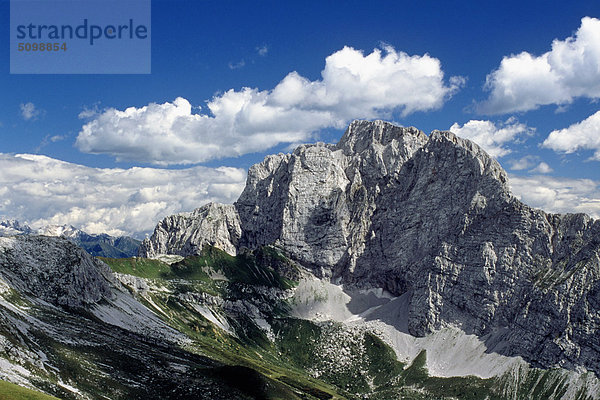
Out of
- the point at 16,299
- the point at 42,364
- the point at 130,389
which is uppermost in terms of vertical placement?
the point at 16,299

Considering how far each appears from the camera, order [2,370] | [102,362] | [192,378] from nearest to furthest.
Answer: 1. [2,370]
2. [102,362]
3. [192,378]

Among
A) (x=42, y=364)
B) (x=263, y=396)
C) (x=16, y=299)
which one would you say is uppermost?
(x=16, y=299)

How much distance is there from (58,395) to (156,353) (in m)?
72.5

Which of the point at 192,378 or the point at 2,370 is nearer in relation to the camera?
the point at 2,370

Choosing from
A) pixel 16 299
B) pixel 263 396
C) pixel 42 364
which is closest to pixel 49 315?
pixel 16 299

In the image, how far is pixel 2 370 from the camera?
12125 cm

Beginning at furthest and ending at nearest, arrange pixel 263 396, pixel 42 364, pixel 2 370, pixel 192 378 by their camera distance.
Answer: pixel 263 396 → pixel 192 378 → pixel 42 364 → pixel 2 370

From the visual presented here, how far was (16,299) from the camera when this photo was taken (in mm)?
187875

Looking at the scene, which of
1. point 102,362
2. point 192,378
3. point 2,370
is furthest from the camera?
point 192,378

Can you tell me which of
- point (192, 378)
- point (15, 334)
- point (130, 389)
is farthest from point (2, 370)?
point (192, 378)

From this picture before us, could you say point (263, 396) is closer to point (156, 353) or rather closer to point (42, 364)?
point (156, 353)

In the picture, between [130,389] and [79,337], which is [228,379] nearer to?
[130,389]

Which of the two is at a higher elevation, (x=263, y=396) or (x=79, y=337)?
(x=79, y=337)

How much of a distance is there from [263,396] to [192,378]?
2909 centimetres
